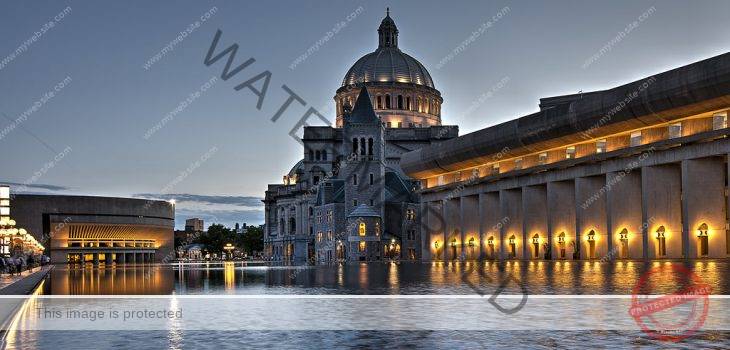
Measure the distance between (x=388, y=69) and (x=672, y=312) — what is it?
153815mm

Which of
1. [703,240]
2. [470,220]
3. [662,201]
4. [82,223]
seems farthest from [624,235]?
[82,223]

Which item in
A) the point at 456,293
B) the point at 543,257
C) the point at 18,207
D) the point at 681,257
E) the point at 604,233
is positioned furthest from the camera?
the point at 18,207

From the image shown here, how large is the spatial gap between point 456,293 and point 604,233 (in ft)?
180

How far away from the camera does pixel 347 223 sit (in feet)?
427

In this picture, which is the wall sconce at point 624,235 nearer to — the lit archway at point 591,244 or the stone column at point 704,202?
Answer: the lit archway at point 591,244

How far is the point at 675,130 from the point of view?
2847 inches

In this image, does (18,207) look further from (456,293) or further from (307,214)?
(456,293)

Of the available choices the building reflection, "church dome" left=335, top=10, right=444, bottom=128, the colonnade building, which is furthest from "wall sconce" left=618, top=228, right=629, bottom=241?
"church dome" left=335, top=10, right=444, bottom=128

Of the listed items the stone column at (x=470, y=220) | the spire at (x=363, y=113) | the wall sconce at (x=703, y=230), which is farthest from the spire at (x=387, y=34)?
the wall sconce at (x=703, y=230)

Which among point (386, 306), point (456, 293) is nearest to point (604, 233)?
point (456, 293)

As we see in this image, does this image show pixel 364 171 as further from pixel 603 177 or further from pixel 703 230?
pixel 703 230

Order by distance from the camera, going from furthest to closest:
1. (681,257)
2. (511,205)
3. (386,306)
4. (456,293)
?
(511,205), (681,257), (456,293), (386,306)

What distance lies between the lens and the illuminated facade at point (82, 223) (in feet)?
582

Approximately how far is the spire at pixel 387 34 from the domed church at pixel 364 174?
210 millimetres
